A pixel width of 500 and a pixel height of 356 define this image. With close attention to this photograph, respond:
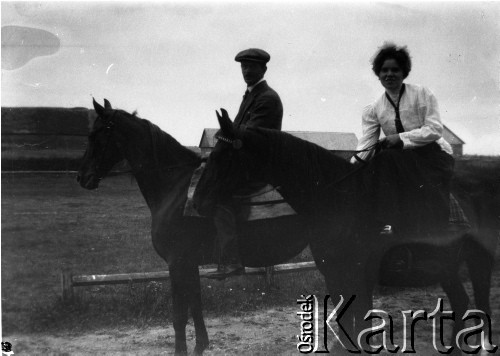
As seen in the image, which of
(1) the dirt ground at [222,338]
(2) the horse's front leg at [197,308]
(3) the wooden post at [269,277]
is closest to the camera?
(2) the horse's front leg at [197,308]

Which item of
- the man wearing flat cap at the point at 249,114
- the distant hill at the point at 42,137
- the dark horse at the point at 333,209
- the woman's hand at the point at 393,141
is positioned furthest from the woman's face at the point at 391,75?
the distant hill at the point at 42,137

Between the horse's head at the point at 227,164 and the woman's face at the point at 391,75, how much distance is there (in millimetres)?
1428

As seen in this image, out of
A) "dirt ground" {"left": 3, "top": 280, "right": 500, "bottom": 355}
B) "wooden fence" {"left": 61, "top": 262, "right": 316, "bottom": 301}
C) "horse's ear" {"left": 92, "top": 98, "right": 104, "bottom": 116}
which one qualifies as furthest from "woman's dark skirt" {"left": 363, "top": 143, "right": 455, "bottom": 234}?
"horse's ear" {"left": 92, "top": 98, "right": 104, "bottom": 116}

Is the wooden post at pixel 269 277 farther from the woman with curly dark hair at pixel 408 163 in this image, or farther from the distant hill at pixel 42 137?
the distant hill at pixel 42 137

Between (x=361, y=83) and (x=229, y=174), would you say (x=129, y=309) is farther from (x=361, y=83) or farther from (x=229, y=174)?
(x=361, y=83)

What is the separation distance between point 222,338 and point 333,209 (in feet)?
6.80

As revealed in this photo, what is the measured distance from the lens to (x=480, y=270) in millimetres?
4027

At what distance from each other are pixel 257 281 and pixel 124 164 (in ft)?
8.25

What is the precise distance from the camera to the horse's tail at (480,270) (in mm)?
3994

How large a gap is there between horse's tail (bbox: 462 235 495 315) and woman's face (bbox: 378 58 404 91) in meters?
1.75

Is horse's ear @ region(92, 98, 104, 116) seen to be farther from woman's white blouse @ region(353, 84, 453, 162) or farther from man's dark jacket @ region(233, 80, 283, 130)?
woman's white blouse @ region(353, 84, 453, 162)

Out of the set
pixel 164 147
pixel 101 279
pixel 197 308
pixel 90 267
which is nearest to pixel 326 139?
pixel 164 147

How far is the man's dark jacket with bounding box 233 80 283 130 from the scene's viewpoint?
3645mm

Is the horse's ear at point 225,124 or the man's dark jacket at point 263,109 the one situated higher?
the man's dark jacket at point 263,109
